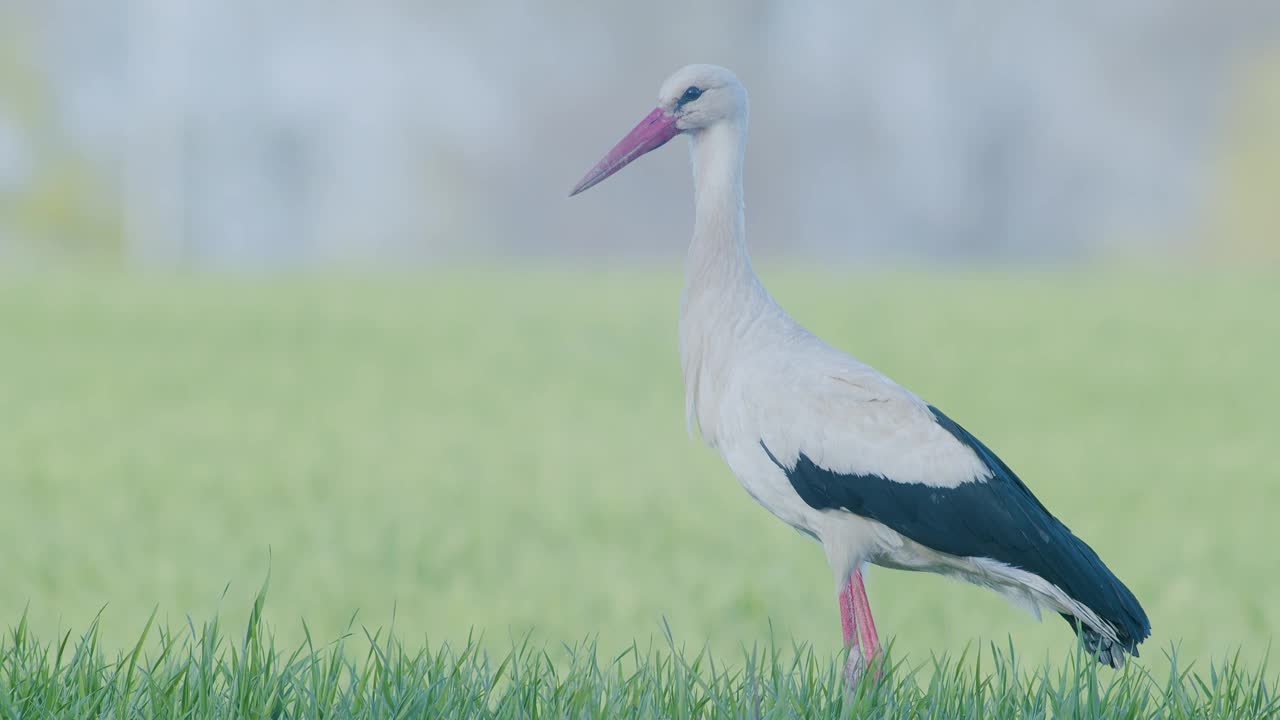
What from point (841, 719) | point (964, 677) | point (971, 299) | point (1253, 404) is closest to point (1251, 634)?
point (964, 677)

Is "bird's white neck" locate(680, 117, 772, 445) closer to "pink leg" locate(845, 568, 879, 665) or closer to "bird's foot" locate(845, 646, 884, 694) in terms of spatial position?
"pink leg" locate(845, 568, 879, 665)

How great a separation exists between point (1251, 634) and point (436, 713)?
5.42m

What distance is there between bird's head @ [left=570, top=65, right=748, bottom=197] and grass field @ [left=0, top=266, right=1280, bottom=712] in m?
1.83

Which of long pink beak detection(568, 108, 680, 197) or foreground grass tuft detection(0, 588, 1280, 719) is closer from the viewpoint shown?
foreground grass tuft detection(0, 588, 1280, 719)

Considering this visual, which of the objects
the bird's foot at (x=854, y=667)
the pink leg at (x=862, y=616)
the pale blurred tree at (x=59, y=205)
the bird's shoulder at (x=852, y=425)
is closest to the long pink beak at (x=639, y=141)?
the bird's shoulder at (x=852, y=425)

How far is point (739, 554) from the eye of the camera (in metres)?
9.96

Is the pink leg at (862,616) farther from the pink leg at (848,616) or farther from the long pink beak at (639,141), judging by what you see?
the long pink beak at (639,141)

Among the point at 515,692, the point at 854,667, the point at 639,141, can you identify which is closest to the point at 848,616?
the point at 854,667

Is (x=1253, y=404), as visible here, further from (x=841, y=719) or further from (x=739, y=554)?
(x=841, y=719)

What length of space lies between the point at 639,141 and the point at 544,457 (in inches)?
325

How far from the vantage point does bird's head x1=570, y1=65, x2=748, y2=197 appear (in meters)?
4.81

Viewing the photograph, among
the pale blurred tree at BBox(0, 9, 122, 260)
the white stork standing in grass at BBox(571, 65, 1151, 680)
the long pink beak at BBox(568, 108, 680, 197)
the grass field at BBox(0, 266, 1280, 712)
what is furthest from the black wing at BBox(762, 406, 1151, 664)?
the pale blurred tree at BBox(0, 9, 122, 260)

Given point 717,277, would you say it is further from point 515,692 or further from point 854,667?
point 515,692

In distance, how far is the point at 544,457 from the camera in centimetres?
1289
